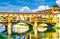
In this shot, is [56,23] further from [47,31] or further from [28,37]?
[28,37]

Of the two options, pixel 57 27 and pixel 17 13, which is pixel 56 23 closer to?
pixel 57 27

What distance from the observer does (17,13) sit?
4.66m

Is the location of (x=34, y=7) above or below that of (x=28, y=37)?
above

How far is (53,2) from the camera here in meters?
4.67

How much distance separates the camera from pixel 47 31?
4684mm

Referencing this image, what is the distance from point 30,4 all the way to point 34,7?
78mm

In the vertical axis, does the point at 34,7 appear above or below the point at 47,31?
above

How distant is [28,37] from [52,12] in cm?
54

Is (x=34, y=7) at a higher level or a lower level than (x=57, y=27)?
higher

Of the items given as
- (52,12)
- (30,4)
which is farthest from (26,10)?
(52,12)

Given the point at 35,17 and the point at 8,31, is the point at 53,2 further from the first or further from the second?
the point at 8,31

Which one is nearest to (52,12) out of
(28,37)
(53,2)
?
(53,2)

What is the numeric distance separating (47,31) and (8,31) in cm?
61

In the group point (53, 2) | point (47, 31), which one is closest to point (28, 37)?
point (47, 31)
